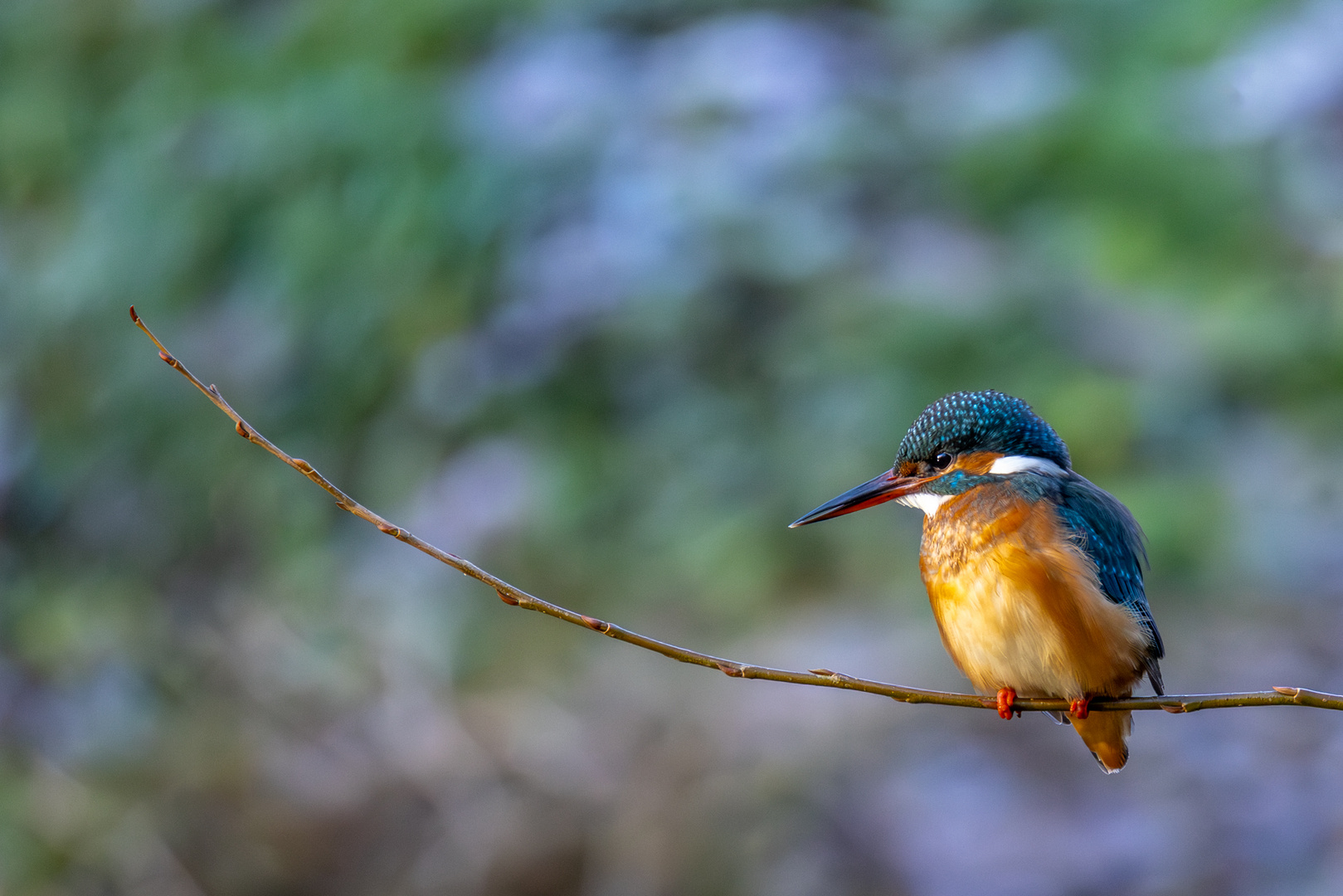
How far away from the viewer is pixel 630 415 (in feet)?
13.5

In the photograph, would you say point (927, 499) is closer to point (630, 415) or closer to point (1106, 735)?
point (1106, 735)

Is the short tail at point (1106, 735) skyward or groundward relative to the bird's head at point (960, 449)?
groundward

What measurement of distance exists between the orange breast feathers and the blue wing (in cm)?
2

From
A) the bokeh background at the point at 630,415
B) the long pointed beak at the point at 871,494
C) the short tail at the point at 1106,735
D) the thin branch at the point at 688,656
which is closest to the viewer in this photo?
the thin branch at the point at 688,656

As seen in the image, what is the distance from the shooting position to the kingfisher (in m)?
1.65

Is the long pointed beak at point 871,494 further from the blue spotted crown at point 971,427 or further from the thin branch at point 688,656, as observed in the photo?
the thin branch at point 688,656

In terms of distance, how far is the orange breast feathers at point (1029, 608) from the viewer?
5.40 ft

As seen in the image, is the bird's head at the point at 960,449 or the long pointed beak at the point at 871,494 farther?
the bird's head at the point at 960,449

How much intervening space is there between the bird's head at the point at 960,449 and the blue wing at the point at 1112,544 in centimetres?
6

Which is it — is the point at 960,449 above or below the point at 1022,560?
above

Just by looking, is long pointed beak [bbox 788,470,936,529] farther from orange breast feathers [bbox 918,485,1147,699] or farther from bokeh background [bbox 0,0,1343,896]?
bokeh background [bbox 0,0,1343,896]

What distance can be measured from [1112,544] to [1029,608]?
0.17 metres

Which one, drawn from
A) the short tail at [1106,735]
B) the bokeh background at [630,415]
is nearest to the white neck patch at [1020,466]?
the short tail at [1106,735]

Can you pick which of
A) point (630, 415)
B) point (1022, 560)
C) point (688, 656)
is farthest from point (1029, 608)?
point (630, 415)
